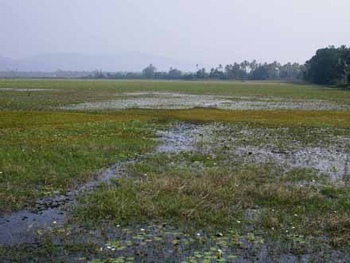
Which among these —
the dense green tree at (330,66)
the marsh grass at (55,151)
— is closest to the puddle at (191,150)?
the marsh grass at (55,151)

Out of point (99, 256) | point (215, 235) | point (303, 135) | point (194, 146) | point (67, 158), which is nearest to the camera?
point (99, 256)

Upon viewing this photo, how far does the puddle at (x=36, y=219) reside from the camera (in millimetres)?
8227

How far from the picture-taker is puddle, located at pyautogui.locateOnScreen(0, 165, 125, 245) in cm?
823

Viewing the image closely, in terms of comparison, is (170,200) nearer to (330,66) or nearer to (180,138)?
(180,138)

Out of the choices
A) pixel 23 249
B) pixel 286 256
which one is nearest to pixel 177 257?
pixel 286 256

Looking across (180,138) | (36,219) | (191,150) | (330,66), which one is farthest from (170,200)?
(330,66)

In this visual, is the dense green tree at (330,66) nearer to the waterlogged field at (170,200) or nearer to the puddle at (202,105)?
the puddle at (202,105)

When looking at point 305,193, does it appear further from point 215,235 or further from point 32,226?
point 32,226

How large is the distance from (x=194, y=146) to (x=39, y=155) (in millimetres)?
7787

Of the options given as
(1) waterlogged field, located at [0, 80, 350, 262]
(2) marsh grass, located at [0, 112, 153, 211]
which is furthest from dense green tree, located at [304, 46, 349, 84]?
(1) waterlogged field, located at [0, 80, 350, 262]

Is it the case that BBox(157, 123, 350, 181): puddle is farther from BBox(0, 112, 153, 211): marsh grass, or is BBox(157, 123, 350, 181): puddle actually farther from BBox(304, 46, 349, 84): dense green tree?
BBox(304, 46, 349, 84): dense green tree

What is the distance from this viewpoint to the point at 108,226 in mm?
8898

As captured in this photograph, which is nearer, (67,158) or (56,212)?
(56,212)

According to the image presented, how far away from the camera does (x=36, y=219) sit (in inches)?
364
